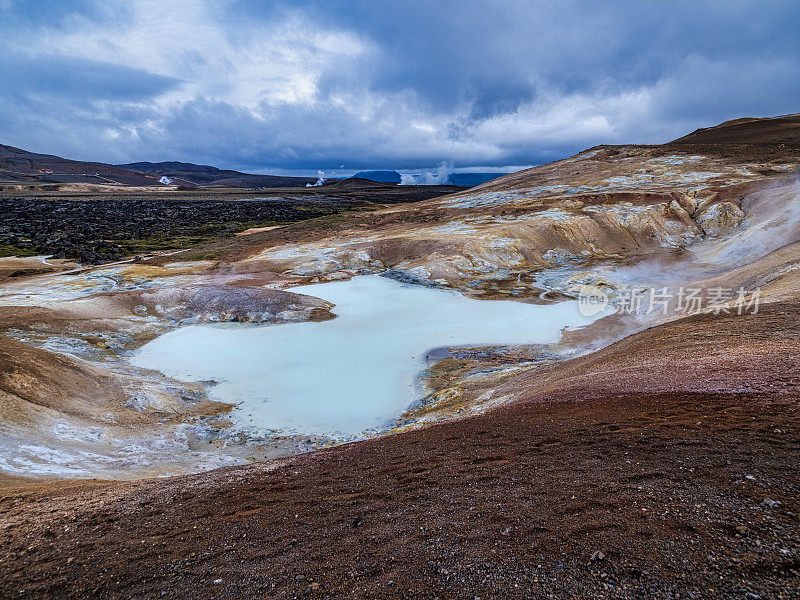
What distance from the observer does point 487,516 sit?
615 centimetres

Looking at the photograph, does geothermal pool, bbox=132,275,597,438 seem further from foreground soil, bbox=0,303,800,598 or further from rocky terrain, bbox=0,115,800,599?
foreground soil, bbox=0,303,800,598

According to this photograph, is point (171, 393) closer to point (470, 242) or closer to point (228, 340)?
point (228, 340)

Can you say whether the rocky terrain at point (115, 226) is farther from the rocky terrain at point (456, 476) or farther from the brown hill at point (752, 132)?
the brown hill at point (752, 132)

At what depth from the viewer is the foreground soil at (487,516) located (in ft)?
15.6

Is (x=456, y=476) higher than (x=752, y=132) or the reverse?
the reverse

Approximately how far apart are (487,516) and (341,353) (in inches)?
693

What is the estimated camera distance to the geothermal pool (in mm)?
17203

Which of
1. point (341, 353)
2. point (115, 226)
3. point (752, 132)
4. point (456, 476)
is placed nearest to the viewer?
point (456, 476)

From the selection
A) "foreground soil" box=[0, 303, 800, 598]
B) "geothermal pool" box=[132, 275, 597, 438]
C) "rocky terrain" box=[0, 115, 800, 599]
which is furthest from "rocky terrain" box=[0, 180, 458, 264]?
"foreground soil" box=[0, 303, 800, 598]

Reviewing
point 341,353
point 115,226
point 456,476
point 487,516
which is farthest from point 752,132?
point 115,226

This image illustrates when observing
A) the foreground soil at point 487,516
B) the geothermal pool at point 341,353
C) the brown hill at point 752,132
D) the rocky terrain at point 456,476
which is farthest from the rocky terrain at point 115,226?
the brown hill at point 752,132

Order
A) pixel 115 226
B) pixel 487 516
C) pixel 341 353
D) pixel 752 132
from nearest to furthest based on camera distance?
pixel 487 516, pixel 341 353, pixel 115 226, pixel 752 132

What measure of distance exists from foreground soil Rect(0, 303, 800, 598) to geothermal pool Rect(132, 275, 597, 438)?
6.98m

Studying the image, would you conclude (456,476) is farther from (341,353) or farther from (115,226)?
(115,226)
